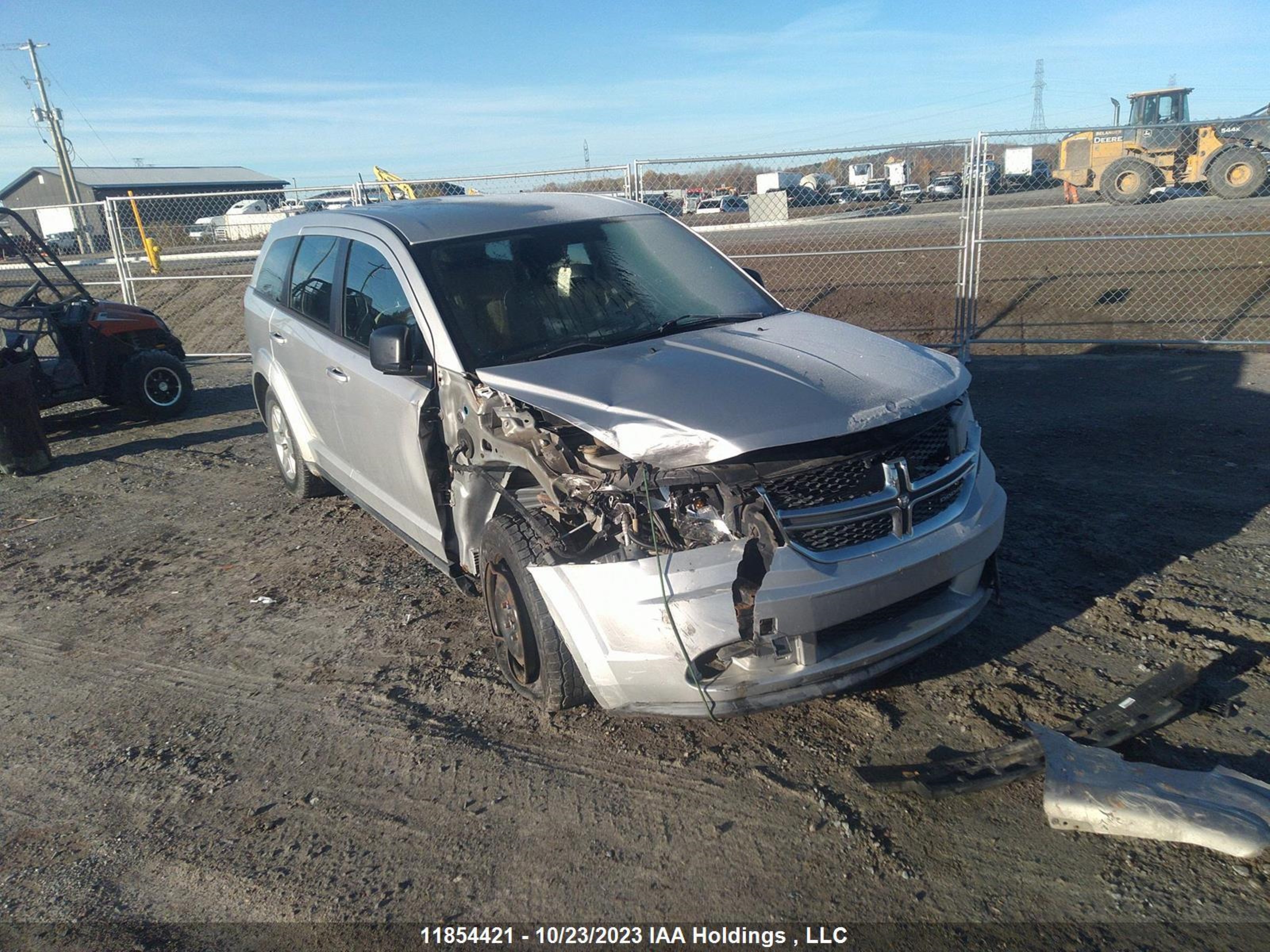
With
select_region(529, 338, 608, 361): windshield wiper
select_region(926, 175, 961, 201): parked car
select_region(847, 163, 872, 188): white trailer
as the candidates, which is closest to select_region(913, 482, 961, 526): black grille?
select_region(529, 338, 608, 361): windshield wiper

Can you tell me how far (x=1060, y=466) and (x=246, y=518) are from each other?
5.69 m

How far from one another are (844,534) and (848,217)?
9951mm

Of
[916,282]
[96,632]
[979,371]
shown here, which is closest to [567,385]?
[96,632]

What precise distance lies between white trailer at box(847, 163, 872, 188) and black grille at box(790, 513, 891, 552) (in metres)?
9.47

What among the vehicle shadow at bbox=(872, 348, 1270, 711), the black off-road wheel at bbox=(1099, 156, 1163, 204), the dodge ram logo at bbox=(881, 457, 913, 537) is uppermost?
the black off-road wheel at bbox=(1099, 156, 1163, 204)

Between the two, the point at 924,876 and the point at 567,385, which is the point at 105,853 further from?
the point at 924,876

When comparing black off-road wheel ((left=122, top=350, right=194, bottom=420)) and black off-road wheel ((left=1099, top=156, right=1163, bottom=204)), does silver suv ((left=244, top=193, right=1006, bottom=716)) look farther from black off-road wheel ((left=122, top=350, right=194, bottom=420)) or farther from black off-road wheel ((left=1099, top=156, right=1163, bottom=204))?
black off-road wheel ((left=1099, top=156, right=1163, bottom=204))

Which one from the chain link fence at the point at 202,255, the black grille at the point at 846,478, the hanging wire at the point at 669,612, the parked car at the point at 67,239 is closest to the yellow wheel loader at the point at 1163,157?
the chain link fence at the point at 202,255

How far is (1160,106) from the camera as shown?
2397 centimetres

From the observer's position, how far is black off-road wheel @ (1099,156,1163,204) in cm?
2086

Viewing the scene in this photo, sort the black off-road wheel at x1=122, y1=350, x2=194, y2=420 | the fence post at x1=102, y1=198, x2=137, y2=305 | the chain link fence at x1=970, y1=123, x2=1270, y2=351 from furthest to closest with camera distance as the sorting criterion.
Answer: the fence post at x1=102, y1=198, x2=137, y2=305, the chain link fence at x1=970, y1=123, x2=1270, y2=351, the black off-road wheel at x1=122, y1=350, x2=194, y2=420

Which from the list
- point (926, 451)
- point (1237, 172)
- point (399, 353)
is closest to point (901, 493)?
point (926, 451)

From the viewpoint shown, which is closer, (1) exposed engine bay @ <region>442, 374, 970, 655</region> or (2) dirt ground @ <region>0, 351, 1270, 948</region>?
(2) dirt ground @ <region>0, 351, 1270, 948</region>

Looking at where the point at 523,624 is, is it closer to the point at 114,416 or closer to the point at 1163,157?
the point at 114,416
